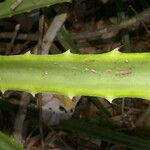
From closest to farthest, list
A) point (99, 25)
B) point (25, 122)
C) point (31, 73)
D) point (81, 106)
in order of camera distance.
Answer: point (31, 73)
point (25, 122)
point (81, 106)
point (99, 25)

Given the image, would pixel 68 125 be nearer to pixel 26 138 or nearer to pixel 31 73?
pixel 26 138

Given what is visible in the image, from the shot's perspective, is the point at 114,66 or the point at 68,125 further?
the point at 68,125

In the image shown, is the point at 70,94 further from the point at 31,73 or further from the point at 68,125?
the point at 68,125

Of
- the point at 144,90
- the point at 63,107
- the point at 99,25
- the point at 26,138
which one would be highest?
the point at 99,25

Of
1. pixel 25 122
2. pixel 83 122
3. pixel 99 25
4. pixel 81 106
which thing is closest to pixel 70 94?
pixel 83 122

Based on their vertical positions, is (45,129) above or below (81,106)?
below

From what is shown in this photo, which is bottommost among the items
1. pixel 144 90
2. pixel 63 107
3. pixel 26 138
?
pixel 144 90

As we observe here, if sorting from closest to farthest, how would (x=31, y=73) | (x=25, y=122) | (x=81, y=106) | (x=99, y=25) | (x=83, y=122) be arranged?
(x=31, y=73) → (x=83, y=122) → (x=25, y=122) → (x=81, y=106) → (x=99, y=25)

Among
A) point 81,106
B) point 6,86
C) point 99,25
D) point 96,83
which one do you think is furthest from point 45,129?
point 96,83

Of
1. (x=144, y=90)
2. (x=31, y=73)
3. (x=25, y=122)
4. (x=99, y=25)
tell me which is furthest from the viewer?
(x=99, y=25)
